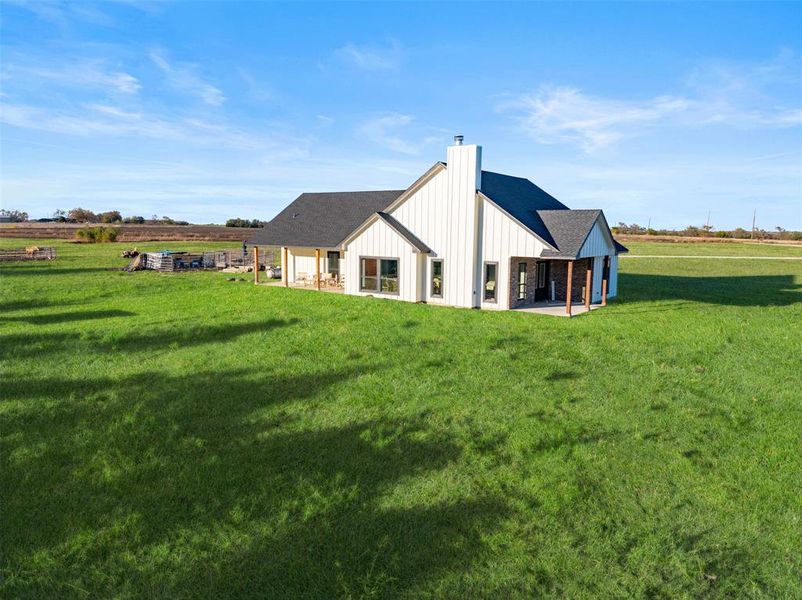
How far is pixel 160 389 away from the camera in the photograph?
1160cm

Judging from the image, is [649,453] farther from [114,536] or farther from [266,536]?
[114,536]

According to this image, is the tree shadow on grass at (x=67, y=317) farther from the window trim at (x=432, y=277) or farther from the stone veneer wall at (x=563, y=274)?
the stone veneer wall at (x=563, y=274)

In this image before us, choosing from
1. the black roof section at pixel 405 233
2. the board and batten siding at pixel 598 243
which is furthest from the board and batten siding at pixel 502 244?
the black roof section at pixel 405 233

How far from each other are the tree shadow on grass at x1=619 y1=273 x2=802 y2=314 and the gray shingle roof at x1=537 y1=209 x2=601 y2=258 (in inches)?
193

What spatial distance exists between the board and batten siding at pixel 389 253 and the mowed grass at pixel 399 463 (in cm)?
669

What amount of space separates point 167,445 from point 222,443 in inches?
35.7

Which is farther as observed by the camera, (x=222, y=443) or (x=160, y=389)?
(x=160, y=389)

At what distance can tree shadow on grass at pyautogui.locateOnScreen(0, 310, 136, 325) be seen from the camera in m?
18.8

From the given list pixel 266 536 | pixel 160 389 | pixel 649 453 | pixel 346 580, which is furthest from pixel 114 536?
pixel 649 453

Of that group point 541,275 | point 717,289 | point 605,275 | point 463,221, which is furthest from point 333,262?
point 717,289

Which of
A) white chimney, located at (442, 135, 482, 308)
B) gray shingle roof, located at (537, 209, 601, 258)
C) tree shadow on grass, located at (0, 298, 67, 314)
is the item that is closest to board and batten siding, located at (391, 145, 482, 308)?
white chimney, located at (442, 135, 482, 308)

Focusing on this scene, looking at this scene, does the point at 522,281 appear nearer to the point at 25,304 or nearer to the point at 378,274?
the point at 378,274

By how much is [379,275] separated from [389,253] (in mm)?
1312

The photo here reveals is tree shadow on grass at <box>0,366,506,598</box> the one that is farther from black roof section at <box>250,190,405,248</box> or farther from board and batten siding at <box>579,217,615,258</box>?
black roof section at <box>250,190,405,248</box>
